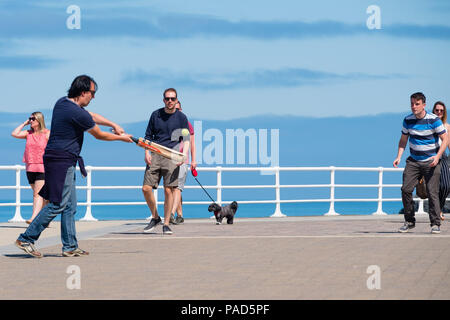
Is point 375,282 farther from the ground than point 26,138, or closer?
closer

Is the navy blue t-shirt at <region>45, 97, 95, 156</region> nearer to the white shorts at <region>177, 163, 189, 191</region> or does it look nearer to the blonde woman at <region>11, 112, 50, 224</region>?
the blonde woman at <region>11, 112, 50, 224</region>

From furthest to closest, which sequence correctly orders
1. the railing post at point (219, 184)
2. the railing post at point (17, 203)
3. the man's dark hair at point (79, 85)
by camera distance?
the railing post at point (219, 184) < the railing post at point (17, 203) < the man's dark hair at point (79, 85)

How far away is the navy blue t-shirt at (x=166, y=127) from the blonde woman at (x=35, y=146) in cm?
212

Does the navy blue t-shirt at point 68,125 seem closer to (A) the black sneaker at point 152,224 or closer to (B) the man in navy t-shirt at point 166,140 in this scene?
(B) the man in navy t-shirt at point 166,140

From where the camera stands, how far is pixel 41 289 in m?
6.80

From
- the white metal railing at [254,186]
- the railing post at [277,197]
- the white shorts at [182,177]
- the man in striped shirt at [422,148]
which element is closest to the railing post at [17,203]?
the white metal railing at [254,186]

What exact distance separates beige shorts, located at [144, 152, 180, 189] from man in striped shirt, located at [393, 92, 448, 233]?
129 inches

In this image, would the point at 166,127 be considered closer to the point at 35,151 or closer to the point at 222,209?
the point at 35,151

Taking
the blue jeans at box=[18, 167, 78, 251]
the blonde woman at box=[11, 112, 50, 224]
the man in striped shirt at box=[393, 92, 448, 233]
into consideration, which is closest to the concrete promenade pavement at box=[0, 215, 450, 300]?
the blue jeans at box=[18, 167, 78, 251]

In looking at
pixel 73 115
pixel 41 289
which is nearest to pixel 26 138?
pixel 73 115

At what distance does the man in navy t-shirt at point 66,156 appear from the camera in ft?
29.8
